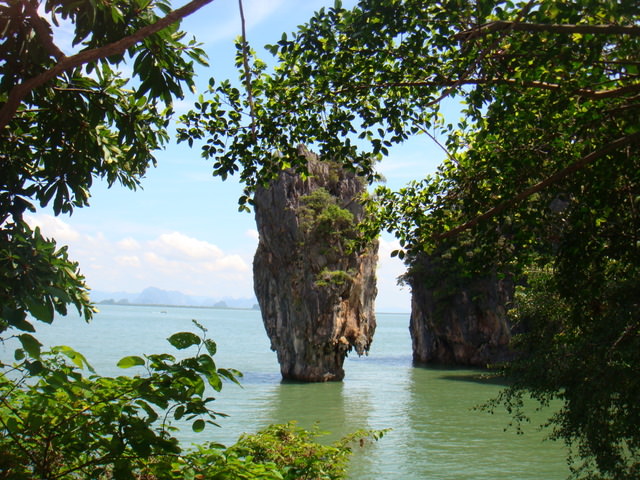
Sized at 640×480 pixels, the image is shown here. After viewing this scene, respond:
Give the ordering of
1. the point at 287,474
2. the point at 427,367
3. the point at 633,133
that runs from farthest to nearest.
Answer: the point at 427,367 → the point at 633,133 → the point at 287,474

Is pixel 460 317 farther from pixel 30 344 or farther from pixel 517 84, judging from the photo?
pixel 30 344

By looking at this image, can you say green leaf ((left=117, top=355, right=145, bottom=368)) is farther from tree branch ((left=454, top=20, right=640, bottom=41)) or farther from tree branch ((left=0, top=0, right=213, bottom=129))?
tree branch ((left=454, top=20, right=640, bottom=41))

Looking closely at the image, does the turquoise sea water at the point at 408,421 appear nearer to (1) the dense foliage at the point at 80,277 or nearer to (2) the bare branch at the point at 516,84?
(1) the dense foliage at the point at 80,277

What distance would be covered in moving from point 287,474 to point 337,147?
374 cm

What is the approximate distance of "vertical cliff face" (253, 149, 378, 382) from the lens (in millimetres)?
29188

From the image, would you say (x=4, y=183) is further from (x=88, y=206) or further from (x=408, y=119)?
(x=408, y=119)

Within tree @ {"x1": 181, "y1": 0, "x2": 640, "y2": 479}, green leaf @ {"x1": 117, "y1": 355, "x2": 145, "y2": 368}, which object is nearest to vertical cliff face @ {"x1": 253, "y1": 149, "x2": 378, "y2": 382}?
tree @ {"x1": 181, "y1": 0, "x2": 640, "y2": 479}

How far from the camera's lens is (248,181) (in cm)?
702

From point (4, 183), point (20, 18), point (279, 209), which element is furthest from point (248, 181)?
point (279, 209)

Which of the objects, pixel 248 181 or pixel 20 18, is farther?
pixel 248 181

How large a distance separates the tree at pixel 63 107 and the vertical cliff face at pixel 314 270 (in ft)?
78.1

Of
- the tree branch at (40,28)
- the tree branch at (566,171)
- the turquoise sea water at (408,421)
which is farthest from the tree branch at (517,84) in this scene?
the turquoise sea water at (408,421)

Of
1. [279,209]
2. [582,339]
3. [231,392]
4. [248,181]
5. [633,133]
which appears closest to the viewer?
[633,133]

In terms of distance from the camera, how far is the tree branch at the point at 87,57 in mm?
3447
